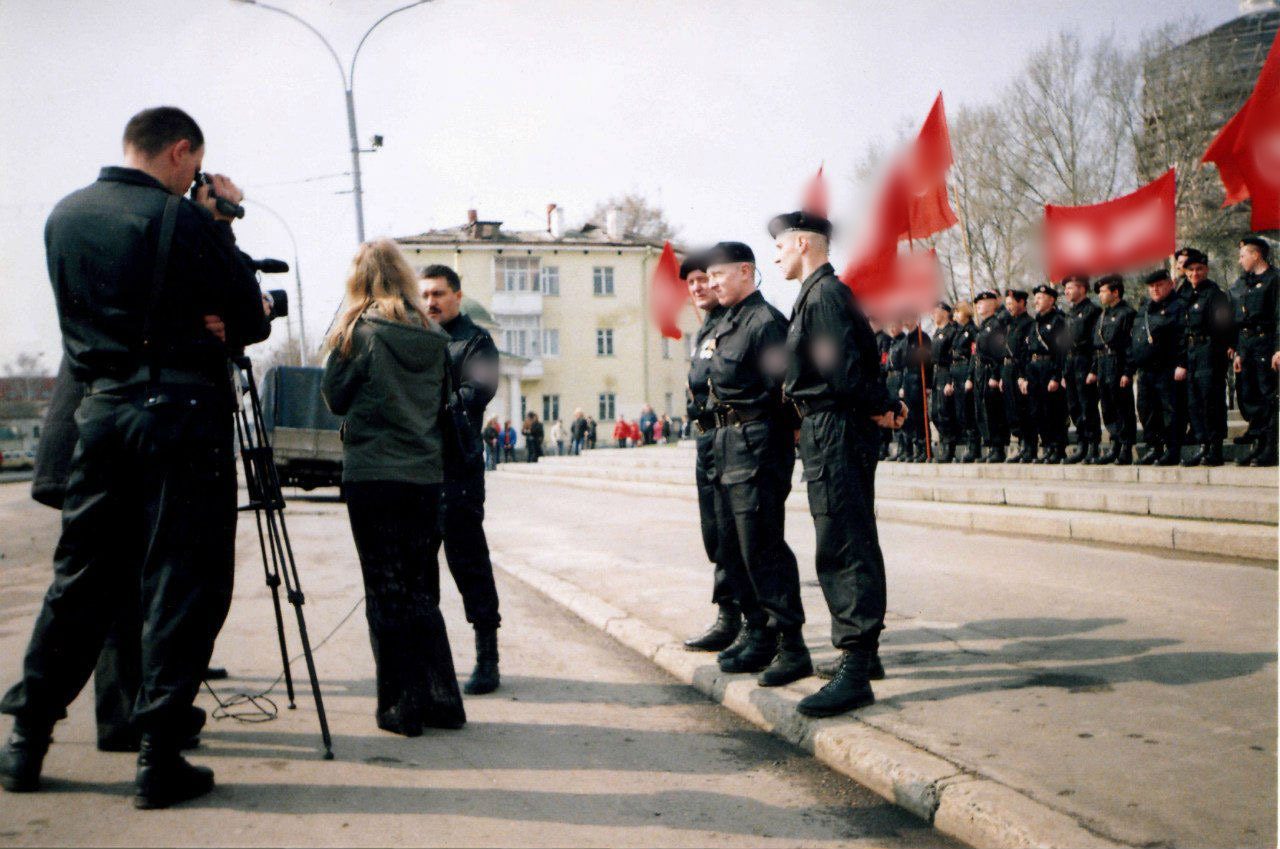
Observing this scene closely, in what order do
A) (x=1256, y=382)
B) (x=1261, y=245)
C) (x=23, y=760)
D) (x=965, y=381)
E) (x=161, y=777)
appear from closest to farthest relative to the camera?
(x=161, y=777) < (x=23, y=760) < (x=1261, y=245) < (x=1256, y=382) < (x=965, y=381)

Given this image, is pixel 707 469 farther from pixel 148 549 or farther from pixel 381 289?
pixel 148 549

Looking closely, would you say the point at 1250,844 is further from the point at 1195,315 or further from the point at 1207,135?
the point at 1207,135

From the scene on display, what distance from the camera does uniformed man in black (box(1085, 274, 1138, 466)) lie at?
37.9 ft

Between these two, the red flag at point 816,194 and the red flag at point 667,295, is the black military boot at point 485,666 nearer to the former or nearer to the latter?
the red flag at point 816,194

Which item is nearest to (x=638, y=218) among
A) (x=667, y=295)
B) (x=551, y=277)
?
(x=551, y=277)

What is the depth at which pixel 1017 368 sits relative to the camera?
43.5 feet

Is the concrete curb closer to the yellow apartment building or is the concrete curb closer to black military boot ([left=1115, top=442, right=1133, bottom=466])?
black military boot ([left=1115, top=442, right=1133, bottom=466])

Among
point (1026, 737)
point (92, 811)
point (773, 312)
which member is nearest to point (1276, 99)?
point (773, 312)

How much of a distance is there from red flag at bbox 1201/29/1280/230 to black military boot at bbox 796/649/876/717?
2.83 metres

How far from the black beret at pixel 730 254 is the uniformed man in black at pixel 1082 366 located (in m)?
8.25

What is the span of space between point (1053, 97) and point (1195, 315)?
20449 millimetres

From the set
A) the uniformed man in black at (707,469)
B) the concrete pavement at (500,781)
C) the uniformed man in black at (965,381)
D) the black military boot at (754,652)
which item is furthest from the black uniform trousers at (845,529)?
the uniformed man in black at (965,381)

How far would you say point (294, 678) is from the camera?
16.8 feet

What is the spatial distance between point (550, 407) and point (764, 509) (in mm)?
53443
